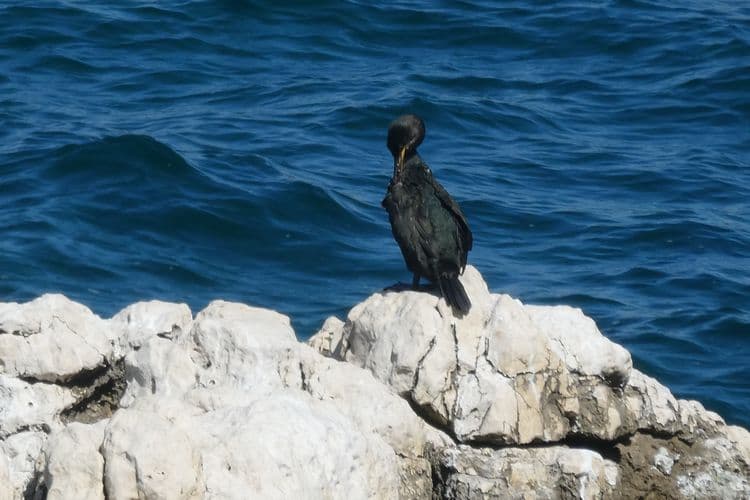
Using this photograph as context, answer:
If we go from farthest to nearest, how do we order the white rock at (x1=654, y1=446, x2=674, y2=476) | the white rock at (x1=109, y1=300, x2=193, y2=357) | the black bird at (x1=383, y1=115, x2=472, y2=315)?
the black bird at (x1=383, y1=115, x2=472, y2=315) < the white rock at (x1=109, y1=300, x2=193, y2=357) < the white rock at (x1=654, y1=446, x2=674, y2=476)

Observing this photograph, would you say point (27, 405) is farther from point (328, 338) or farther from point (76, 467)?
point (328, 338)

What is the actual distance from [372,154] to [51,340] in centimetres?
754

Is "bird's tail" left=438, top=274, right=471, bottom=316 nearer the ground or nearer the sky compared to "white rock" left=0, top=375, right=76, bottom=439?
nearer the sky

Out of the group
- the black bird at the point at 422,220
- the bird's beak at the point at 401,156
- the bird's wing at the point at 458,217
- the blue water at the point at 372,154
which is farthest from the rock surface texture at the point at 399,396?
the blue water at the point at 372,154

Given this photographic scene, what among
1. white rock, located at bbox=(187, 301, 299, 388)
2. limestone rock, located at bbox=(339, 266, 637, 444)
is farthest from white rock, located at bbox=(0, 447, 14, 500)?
limestone rock, located at bbox=(339, 266, 637, 444)

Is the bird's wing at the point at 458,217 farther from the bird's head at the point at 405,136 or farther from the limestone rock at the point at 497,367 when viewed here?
the limestone rock at the point at 497,367

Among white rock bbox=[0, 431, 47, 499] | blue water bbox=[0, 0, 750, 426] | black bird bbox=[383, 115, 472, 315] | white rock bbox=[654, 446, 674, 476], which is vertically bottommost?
blue water bbox=[0, 0, 750, 426]

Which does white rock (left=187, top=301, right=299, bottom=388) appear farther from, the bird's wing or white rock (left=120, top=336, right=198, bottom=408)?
the bird's wing

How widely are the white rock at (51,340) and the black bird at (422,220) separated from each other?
1552mm

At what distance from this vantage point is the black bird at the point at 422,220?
6492mm

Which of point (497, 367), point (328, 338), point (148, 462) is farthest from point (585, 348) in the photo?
point (148, 462)

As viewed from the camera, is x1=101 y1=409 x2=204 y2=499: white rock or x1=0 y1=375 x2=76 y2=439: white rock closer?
x1=101 y1=409 x2=204 y2=499: white rock

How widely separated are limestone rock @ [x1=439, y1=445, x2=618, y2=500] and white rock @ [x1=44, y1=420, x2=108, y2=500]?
1611 mm

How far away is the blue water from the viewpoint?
34.7 ft
